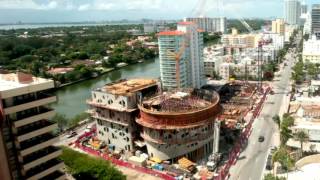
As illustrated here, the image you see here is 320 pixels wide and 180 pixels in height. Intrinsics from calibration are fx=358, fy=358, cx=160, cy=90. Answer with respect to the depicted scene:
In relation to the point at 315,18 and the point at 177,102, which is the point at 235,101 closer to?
the point at 177,102

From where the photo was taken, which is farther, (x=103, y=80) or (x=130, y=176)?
(x=103, y=80)

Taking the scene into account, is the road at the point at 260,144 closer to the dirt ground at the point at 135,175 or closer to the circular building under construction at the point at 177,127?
the circular building under construction at the point at 177,127

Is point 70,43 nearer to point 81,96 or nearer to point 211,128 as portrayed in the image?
point 81,96

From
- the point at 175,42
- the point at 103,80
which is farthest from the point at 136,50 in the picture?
the point at 175,42

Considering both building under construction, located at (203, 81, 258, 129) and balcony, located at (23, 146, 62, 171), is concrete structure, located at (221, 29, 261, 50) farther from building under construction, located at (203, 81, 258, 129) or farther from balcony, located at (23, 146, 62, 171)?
balcony, located at (23, 146, 62, 171)

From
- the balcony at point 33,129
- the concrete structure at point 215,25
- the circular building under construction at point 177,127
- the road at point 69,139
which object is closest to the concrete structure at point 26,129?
the balcony at point 33,129

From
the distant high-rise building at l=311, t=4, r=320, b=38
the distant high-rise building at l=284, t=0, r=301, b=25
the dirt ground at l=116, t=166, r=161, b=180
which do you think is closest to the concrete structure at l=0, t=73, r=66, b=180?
the dirt ground at l=116, t=166, r=161, b=180
